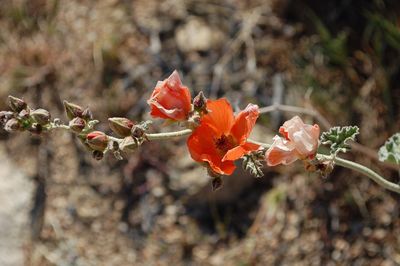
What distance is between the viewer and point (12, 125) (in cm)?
193

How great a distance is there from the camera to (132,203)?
11.9 ft

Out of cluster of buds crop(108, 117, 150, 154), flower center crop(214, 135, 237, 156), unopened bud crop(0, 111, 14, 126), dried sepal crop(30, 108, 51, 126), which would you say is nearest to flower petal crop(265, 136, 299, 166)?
flower center crop(214, 135, 237, 156)

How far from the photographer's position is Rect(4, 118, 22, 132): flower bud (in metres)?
1.92

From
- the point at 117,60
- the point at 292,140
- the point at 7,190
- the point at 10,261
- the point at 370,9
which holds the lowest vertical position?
the point at 10,261

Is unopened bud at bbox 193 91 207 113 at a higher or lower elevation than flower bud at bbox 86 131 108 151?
higher

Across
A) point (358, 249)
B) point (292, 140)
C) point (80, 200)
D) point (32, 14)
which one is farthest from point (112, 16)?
point (292, 140)

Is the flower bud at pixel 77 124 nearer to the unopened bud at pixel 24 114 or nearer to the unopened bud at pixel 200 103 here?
the unopened bud at pixel 24 114

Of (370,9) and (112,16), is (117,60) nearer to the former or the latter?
(112,16)

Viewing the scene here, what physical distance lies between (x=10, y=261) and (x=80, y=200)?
554 millimetres

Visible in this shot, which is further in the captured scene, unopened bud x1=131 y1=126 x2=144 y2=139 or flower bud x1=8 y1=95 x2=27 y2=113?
flower bud x1=8 y1=95 x2=27 y2=113

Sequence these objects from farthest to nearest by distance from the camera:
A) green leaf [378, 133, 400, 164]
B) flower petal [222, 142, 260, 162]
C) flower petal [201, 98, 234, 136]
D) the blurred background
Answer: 1. the blurred background
2. green leaf [378, 133, 400, 164]
3. flower petal [201, 98, 234, 136]
4. flower petal [222, 142, 260, 162]

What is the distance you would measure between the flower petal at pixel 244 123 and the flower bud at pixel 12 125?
0.67m

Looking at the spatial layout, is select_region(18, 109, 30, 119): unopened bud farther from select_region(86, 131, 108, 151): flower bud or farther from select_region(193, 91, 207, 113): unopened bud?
select_region(193, 91, 207, 113): unopened bud

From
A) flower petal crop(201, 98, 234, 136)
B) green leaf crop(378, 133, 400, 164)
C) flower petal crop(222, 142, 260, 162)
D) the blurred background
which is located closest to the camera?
flower petal crop(222, 142, 260, 162)
